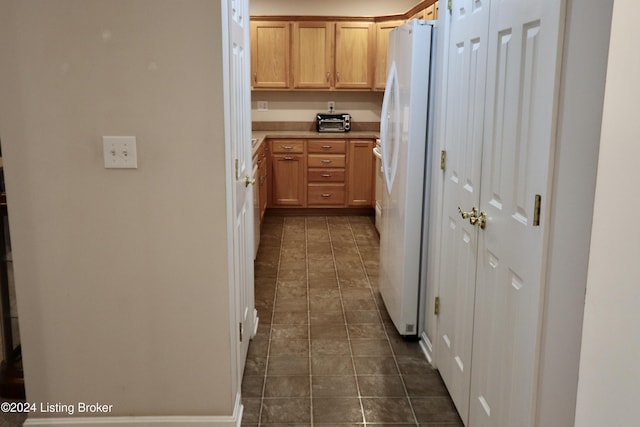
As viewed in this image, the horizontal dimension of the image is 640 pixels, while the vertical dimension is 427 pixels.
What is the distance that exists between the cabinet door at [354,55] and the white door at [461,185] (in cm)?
381

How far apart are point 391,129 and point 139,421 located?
206 cm

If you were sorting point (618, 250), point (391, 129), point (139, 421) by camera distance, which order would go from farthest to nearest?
point (391, 129)
point (139, 421)
point (618, 250)

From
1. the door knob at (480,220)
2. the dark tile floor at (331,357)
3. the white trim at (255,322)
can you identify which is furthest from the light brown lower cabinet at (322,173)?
the door knob at (480,220)

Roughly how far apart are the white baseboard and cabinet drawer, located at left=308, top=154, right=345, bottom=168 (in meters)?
4.24

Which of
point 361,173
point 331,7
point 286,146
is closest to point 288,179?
point 286,146

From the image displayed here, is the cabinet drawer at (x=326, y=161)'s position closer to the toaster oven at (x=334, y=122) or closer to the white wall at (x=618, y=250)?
the toaster oven at (x=334, y=122)

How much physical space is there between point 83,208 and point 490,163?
4.90 ft

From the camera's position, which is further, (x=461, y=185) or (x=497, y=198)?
(x=461, y=185)

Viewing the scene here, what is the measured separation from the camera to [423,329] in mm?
3217

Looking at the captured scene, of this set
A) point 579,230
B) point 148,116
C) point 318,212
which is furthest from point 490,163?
point 318,212

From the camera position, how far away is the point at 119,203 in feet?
7.09

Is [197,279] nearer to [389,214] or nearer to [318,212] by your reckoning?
[389,214]

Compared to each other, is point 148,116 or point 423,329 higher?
point 148,116

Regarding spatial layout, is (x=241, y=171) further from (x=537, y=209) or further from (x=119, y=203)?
(x=537, y=209)
